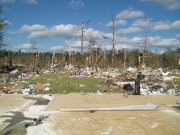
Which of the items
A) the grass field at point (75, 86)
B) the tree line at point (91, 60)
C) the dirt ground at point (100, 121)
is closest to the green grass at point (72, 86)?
the grass field at point (75, 86)

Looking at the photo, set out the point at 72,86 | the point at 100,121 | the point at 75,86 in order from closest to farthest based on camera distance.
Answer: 1. the point at 100,121
2. the point at 72,86
3. the point at 75,86

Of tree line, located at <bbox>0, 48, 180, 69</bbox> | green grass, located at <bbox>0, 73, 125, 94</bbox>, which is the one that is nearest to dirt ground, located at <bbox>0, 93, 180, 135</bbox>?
green grass, located at <bbox>0, 73, 125, 94</bbox>

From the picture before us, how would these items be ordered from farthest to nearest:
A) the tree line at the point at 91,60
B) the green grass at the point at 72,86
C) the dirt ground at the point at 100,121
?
the tree line at the point at 91,60 → the green grass at the point at 72,86 → the dirt ground at the point at 100,121

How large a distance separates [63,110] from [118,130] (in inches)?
94.6

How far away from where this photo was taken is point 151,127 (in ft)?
16.9

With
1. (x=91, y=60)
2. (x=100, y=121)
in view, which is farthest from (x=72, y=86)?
(x=91, y=60)

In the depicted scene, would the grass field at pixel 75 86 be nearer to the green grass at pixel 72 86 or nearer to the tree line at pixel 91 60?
the green grass at pixel 72 86

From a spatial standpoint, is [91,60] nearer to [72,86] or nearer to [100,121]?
[72,86]

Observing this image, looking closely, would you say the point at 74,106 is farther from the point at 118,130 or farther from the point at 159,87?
the point at 159,87

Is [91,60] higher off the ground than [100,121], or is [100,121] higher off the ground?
[91,60]

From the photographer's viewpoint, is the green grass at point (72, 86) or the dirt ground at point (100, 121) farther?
the green grass at point (72, 86)

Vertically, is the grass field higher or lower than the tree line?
lower

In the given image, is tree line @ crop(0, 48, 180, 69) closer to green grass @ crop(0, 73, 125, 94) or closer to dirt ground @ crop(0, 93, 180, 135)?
green grass @ crop(0, 73, 125, 94)

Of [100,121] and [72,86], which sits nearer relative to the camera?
[100,121]
